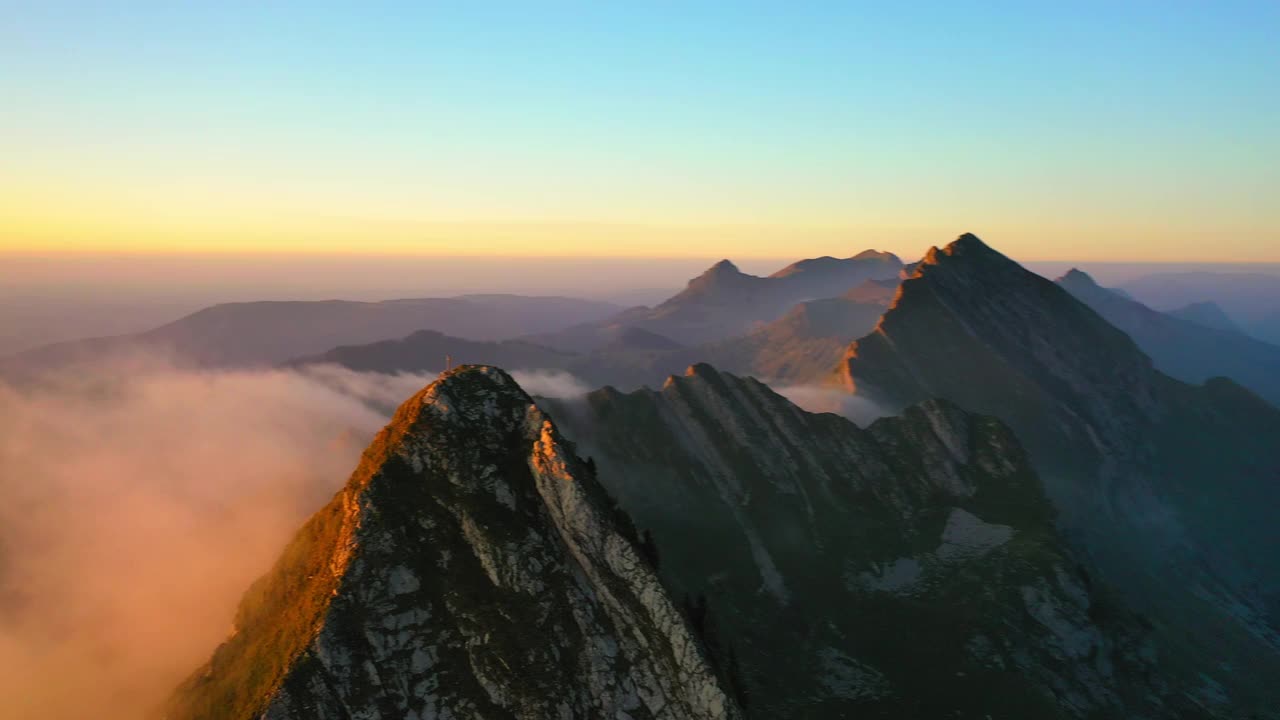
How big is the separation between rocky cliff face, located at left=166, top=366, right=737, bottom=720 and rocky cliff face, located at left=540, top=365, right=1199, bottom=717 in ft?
42.2

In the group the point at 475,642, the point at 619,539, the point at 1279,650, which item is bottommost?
the point at 1279,650

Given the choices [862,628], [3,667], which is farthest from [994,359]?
[3,667]

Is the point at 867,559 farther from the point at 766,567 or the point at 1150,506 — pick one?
the point at 1150,506

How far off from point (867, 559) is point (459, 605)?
87.5 m

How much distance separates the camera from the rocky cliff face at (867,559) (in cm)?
9206

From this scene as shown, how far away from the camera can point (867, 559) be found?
4599 inches

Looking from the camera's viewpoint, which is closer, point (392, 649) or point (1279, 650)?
point (392, 649)

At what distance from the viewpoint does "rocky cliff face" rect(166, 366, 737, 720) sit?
46312mm

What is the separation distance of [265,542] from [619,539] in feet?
428

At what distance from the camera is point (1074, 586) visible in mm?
106500

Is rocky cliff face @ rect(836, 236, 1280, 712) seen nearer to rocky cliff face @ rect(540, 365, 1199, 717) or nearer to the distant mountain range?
the distant mountain range

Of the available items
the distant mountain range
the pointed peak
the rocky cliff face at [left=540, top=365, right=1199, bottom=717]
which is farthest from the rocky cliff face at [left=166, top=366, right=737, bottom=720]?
the pointed peak

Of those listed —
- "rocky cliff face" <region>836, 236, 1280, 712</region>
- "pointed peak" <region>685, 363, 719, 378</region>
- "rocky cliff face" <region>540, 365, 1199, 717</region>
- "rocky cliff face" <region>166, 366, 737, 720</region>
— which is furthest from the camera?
"pointed peak" <region>685, 363, 719, 378</region>

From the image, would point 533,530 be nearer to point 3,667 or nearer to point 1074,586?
point 1074,586
